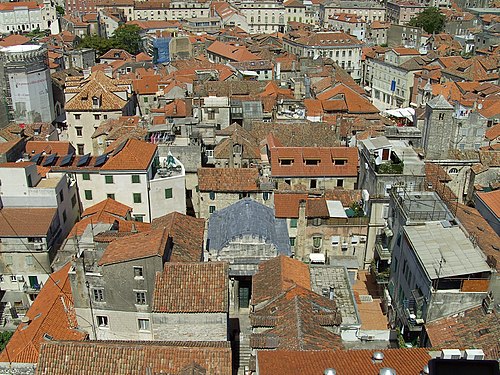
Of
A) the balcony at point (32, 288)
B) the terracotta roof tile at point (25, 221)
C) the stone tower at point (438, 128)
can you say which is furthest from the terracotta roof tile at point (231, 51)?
the balcony at point (32, 288)

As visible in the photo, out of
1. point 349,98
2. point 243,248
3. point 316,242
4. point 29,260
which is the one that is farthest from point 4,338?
point 349,98

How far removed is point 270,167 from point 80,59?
269 feet

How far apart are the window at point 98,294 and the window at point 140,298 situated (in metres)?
2.22

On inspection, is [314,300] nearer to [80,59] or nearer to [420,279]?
[420,279]

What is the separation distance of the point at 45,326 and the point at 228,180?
2289 cm

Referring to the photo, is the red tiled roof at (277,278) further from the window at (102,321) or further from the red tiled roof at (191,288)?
the window at (102,321)

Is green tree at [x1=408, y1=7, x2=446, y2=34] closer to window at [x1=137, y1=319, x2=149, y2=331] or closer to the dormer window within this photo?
the dormer window

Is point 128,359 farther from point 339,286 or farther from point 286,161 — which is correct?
point 286,161

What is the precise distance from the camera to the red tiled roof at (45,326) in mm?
32500

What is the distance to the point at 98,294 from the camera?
32812 mm

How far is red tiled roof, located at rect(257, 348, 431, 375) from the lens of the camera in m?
23.9

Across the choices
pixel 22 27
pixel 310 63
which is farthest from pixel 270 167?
pixel 22 27

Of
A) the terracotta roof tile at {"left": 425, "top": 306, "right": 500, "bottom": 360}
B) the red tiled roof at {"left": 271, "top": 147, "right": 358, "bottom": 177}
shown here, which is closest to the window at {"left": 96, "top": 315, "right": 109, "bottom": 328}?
the terracotta roof tile at {"left": 425, "top": 306, "right": 500, "bottom": 360}

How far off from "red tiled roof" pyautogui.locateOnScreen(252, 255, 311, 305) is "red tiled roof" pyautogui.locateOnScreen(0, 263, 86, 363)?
11745mm
